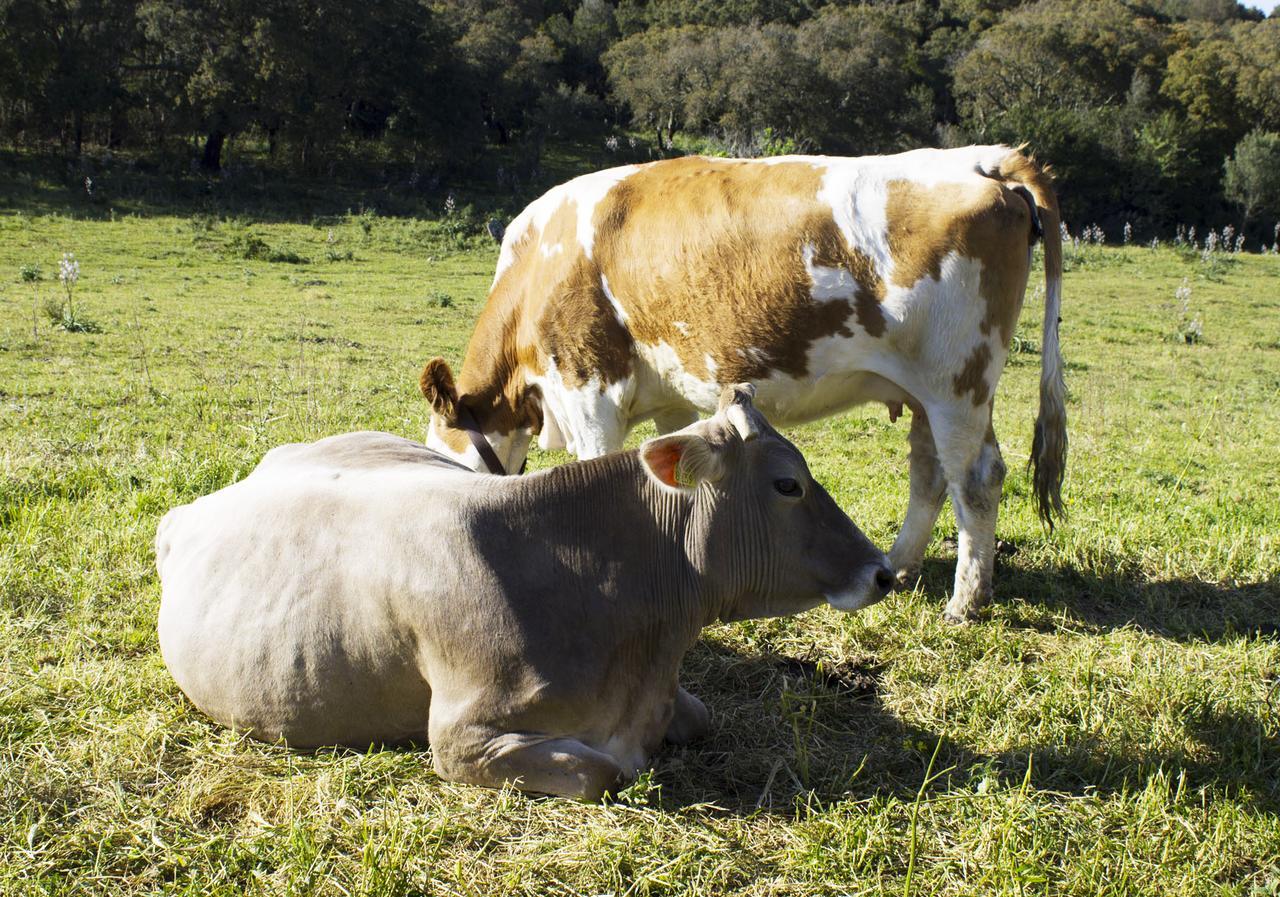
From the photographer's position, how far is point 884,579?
3893mm

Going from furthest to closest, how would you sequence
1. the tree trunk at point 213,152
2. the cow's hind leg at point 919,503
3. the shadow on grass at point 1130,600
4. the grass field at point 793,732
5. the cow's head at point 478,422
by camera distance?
the tree trunk at point 213,152
the cow's head at point 478,422
the cow's hind leg at point 919,503
the shadow on grass at point 1130,600
the grass field at point 793,732

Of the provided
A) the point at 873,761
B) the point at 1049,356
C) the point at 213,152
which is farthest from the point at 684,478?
the point at 213,152

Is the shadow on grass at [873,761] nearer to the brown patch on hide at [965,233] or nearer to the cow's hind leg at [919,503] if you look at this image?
the cow's hind leg at [919,503]

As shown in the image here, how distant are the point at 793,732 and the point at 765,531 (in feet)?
2.96

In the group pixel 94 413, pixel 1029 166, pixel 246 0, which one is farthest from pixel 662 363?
pixel 246 0

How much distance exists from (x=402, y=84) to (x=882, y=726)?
41773 mm

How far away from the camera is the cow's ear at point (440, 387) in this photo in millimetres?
5867

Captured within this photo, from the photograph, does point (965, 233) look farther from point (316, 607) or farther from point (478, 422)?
point (316, 607)

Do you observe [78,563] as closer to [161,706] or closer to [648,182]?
[161,706]

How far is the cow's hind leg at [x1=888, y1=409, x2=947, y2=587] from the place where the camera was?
19.2 feet

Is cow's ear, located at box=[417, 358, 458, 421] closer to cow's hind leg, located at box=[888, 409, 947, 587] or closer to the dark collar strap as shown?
the dark collar strap

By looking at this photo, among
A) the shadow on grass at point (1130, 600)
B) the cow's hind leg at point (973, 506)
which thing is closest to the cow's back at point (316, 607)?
the cow's hind leg at point (973, 506)

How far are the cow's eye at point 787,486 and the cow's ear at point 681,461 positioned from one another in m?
0.22

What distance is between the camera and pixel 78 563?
5539mm
